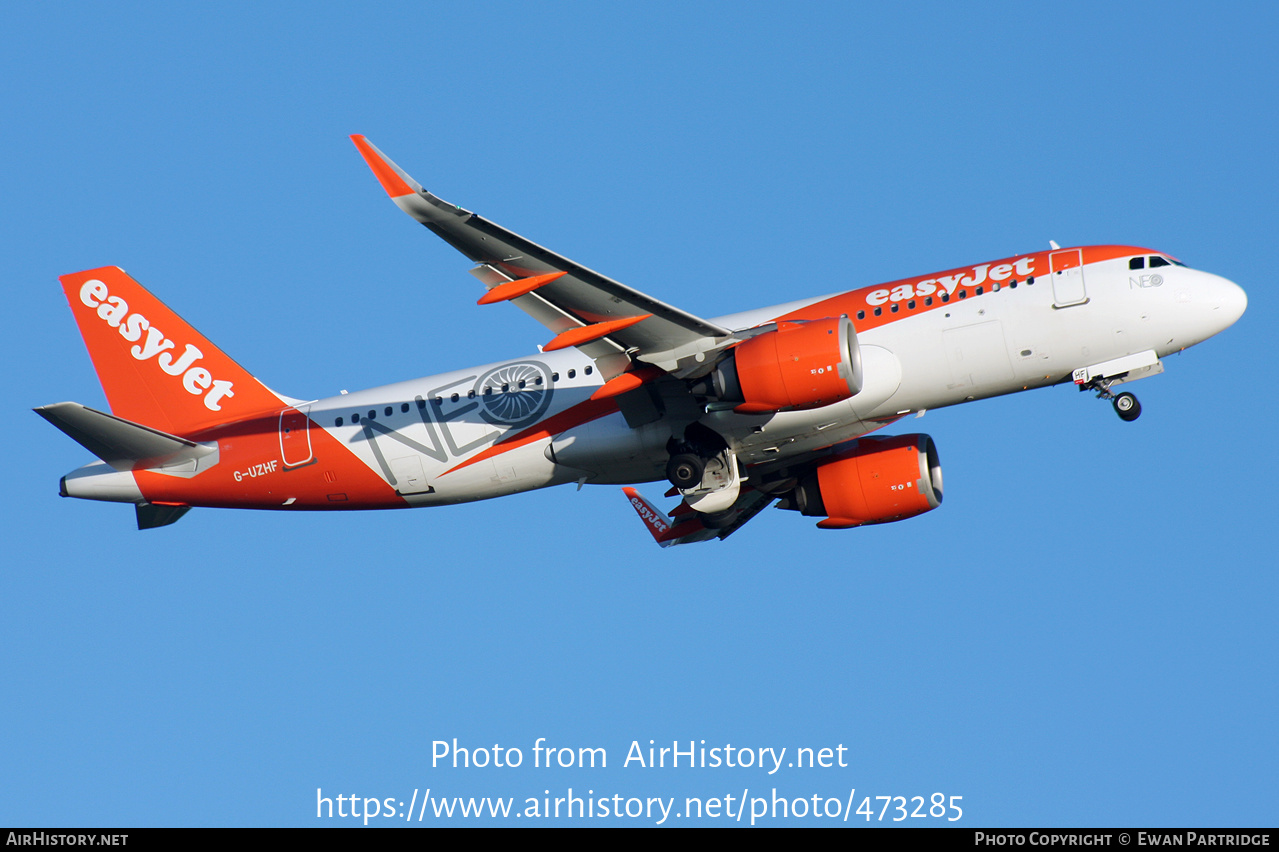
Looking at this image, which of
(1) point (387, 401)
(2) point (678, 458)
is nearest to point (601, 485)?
(2) point (678, 458)

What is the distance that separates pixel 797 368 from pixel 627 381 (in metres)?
4.30

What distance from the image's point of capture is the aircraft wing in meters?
26.6

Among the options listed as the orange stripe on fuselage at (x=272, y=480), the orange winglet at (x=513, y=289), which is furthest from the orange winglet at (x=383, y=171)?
the orange stripe on fuselage at (x=272, y=480)

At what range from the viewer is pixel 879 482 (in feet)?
116

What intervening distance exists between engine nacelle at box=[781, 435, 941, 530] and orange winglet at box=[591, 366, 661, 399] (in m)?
6.84

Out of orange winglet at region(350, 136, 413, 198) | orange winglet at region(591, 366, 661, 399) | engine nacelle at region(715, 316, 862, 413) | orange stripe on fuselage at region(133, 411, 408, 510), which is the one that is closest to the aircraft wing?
orange winglet at region(350, 136, 413, 198)

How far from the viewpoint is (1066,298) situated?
103 ft

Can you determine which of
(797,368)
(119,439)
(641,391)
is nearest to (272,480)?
(119,439)

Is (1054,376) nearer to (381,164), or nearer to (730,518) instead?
(730,518)

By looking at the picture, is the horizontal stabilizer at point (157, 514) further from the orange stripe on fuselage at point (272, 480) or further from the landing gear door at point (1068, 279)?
the landing gear door at point (1068, 279)

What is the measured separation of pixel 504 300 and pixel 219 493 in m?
12.8

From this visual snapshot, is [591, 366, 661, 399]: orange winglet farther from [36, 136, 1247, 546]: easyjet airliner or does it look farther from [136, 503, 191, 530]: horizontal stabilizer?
[136, 503, 191, 530]: horizontal stabilizer
